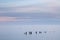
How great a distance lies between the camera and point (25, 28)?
10.0 ft

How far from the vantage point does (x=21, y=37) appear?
121 inches

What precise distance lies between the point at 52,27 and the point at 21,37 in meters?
0.77

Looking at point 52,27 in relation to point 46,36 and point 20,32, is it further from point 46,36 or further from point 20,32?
point 20,32

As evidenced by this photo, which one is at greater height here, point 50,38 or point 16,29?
point 16,29

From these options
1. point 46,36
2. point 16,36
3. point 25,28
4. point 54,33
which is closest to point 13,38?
point 16,36

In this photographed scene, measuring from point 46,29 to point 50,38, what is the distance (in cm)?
24

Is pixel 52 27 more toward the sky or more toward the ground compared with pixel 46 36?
more toward the sky

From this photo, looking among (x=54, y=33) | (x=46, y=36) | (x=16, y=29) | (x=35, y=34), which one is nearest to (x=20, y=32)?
(x=16, y=29)

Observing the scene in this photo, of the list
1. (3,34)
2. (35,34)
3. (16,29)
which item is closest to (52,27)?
(35,34)

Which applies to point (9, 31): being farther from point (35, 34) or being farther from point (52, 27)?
point (52, 27)

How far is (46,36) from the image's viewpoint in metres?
3.07

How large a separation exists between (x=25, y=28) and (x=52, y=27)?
0.64 meters

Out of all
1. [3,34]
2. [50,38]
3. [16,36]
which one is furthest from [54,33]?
[3,34]

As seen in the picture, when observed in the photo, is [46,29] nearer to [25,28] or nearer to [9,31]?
[25,28]
